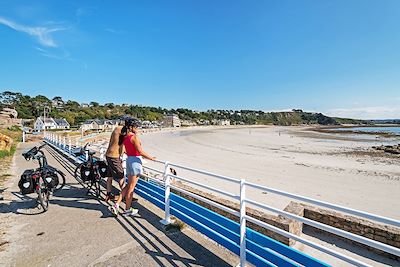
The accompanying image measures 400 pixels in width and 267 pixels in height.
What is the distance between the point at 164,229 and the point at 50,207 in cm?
284

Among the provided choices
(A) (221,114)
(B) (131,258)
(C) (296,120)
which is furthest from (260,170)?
(C) (296,120)

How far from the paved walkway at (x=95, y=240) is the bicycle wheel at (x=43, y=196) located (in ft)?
0.50

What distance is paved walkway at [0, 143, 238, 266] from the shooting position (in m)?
3.14

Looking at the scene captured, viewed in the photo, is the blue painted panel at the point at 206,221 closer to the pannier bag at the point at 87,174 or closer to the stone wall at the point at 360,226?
the pannier bag at the point at 87,174

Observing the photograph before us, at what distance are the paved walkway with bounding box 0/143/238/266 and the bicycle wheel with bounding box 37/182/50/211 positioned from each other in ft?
0.50

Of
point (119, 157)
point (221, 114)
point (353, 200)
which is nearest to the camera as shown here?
point (119, 157)

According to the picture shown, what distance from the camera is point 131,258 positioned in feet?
10.4

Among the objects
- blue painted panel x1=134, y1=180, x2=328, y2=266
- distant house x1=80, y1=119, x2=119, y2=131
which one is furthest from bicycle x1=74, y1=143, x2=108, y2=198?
distant house x1=80, y1=119, x2=119, y2=131

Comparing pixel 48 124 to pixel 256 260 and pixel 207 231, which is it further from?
pixel 256 260

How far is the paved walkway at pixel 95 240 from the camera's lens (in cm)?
314

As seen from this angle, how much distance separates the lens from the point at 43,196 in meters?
5.05

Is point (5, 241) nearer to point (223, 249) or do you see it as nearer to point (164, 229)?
point (164, 229)

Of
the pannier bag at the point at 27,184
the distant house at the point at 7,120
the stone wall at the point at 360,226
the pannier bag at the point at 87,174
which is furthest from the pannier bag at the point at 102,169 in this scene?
the distant house at the point at 7,120

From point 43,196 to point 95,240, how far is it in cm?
221
